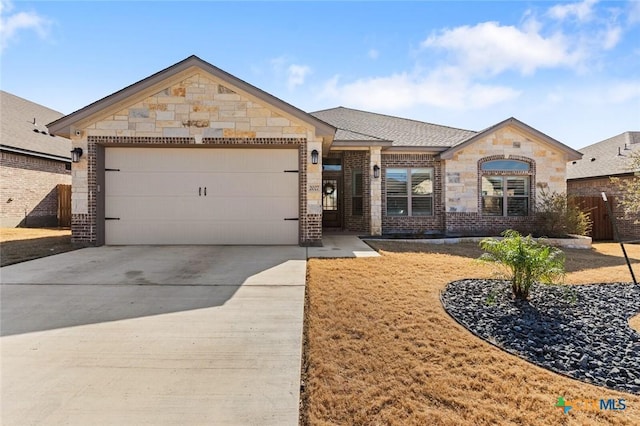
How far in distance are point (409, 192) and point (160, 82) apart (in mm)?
8977

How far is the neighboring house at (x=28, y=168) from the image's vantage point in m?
13.2

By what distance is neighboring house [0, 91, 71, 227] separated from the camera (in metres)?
Answer: 13.2

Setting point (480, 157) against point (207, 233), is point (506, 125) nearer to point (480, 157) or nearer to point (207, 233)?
point (480, 157)

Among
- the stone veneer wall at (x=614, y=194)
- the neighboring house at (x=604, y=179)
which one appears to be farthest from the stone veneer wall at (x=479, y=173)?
the stone veneer wall at (x=614, y=194)

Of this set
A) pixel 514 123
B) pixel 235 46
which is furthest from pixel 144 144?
pixel 514 123

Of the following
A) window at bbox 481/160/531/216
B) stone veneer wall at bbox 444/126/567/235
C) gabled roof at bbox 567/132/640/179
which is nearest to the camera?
stone veneer wall at bbox 444/126/567/235

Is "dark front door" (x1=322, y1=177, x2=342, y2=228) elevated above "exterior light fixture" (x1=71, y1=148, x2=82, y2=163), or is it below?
below

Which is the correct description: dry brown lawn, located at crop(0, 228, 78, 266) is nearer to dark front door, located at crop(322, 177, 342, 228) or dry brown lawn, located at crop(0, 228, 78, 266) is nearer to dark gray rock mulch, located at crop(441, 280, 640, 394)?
dark gray rock mulch, located at crop(441, 280, 640, 394)

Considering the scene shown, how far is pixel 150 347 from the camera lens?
3.07 metres

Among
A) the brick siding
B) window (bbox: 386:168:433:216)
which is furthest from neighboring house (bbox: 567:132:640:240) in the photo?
the brick siding

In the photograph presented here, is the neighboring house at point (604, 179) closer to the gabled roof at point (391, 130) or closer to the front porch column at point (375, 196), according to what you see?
the gabled roof at point (391, 130)

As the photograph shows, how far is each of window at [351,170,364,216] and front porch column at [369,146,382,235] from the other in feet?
4.57

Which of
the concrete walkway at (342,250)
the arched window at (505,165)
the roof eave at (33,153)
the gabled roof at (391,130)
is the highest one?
the gabled roof at (391,130)

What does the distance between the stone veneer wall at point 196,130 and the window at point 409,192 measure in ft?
14.7
